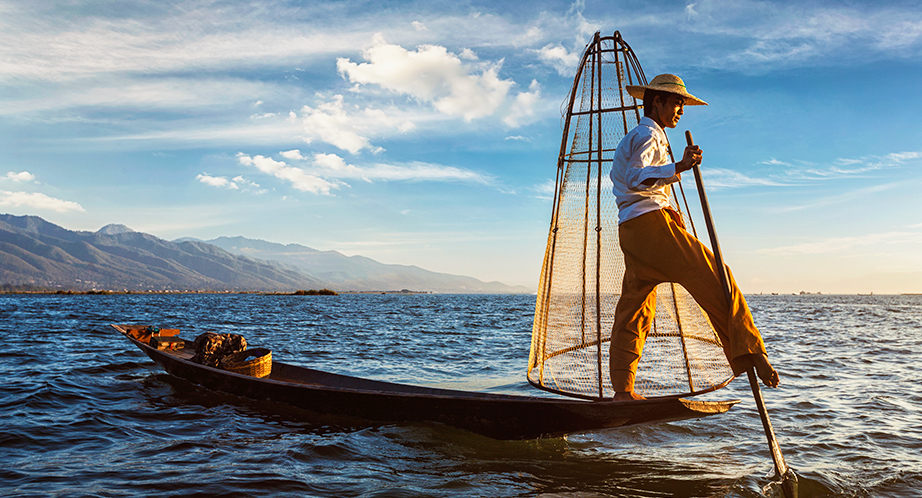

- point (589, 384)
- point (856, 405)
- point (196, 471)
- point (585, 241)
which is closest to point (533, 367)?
point (589, 384)

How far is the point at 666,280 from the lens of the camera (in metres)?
4.48

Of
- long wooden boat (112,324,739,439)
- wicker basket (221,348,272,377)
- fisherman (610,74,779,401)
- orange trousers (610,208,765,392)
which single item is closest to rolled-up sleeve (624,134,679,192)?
fisherman (610,74,779,401)

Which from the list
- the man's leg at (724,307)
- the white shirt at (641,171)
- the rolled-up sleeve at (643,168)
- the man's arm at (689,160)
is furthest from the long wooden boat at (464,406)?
the man's arm at (689,160)

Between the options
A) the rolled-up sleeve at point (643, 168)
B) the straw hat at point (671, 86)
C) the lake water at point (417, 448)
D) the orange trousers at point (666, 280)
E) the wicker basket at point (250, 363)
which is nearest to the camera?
the orange trousers at point (666, 280)

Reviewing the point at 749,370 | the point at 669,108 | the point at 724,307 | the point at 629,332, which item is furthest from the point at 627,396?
the point at 669,108

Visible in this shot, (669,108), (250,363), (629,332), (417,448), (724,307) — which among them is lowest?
(417,448)

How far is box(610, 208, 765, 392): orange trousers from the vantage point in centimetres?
399

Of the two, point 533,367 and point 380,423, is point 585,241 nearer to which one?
point 533,367

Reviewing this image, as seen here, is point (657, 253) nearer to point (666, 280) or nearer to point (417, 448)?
point (666, 280)

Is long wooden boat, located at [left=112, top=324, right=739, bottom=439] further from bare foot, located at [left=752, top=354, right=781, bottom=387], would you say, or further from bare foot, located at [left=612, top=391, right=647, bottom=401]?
bare foot, located at [left=752, top=354, right=781, bottom=387]

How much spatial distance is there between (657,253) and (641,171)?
0.70 metres

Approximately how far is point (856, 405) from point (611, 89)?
6539mm

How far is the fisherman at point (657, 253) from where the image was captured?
400cm

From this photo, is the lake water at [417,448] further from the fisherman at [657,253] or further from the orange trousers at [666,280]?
the fisherman at [657,253]
